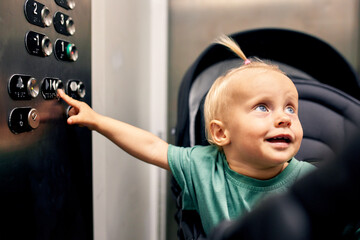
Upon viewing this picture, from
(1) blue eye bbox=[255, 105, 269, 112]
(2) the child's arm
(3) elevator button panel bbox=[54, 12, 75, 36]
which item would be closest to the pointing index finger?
(2) the child's arm

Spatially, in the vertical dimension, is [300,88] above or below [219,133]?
above

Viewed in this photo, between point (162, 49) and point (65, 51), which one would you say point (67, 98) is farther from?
point (162, 49)

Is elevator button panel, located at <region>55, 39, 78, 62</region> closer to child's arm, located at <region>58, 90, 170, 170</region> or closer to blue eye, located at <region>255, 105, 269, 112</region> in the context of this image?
child's arm, located at <region>58, 90, 170, 170</region>

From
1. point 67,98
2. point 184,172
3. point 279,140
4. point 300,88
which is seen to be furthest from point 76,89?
point 300,88

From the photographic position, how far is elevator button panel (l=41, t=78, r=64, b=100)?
1.49ft

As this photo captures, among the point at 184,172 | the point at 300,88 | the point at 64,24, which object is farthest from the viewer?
the point at 300,88

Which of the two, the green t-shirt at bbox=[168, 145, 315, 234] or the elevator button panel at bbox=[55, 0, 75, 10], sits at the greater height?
the elevator button panel at bbox=[55, 0, 75, 10]

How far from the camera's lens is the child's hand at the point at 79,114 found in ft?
1.71

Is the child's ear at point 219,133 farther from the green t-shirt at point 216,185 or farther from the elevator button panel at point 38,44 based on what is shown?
the elevator button panel at point 38,44

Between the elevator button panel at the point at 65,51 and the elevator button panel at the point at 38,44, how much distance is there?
23 millimetres

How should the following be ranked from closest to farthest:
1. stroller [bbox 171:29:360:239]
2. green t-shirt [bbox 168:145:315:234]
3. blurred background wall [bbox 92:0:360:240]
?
green t-shirt [bbox 168:145:315:234]
stroller [bbox 171:29:360:239]
blurred background wall [bbox 92:0:360:240]

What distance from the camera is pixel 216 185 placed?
594 mm

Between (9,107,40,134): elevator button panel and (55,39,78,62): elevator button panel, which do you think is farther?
(55,39,78,62): elevator button panel

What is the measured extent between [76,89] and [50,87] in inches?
3.4
